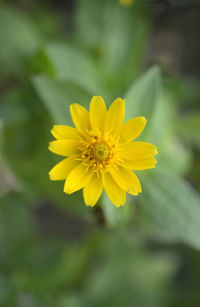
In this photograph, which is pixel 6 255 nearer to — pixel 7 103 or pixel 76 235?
pixel 7 103

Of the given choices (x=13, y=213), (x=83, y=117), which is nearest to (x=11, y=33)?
(x=13, y=213)

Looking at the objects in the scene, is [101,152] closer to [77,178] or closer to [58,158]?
[77,178]

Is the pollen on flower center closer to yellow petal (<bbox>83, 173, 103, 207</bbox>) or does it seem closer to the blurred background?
yellow petal (<bbox>83, 173, 103, 207</bbox>)

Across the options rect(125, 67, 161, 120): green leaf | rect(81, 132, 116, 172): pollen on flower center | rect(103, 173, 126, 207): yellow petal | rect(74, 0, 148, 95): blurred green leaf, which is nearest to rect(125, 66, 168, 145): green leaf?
rect(125, 67, 161, 120): green leaf

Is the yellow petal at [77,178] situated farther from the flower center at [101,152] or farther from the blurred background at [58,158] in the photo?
the blurred background at [58,158]

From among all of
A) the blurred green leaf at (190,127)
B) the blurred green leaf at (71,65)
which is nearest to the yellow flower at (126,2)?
the blurred green leaf at (71,65)

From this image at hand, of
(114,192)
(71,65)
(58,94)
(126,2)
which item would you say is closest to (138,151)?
(114,192)
